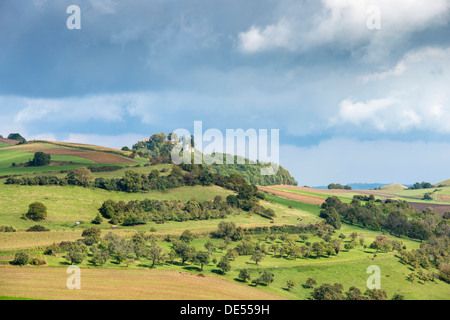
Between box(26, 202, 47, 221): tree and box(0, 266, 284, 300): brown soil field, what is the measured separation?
30697 mm

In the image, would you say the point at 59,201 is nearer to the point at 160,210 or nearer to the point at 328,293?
the point at 160,210

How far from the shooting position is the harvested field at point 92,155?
150 meters

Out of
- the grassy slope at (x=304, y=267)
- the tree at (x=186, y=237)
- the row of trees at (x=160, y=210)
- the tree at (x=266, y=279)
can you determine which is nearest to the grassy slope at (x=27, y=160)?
the grassy slope at (x=304, y=267)

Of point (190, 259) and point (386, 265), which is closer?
point (190, 259)

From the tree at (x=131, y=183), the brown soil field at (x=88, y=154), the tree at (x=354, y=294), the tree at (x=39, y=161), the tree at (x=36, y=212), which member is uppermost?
the brown soil field at (x=88, y=154)

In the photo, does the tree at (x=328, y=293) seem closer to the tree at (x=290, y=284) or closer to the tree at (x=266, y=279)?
the tree at (x=290, y=284)

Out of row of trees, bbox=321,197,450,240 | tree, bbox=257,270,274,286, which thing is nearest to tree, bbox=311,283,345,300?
tree, bbox=257,270,274,286

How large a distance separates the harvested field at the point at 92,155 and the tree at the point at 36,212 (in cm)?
6460

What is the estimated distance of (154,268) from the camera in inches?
2432

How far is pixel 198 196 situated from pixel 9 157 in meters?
83.7

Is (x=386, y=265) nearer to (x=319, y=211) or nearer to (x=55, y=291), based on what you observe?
(x=319, y=211)

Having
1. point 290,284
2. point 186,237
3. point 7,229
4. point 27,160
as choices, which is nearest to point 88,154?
point 27,160

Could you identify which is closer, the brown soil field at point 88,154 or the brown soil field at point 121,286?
the brown soil field at point 121,286

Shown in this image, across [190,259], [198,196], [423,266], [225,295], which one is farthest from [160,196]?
[423,266]
